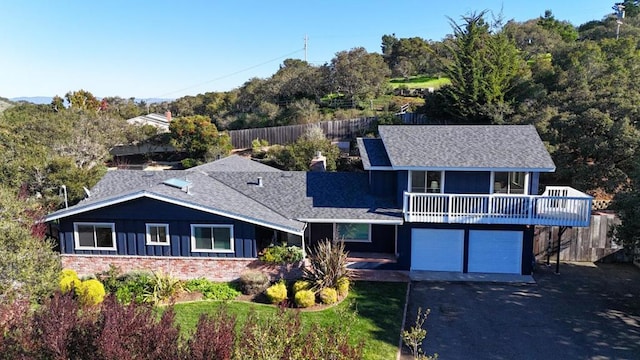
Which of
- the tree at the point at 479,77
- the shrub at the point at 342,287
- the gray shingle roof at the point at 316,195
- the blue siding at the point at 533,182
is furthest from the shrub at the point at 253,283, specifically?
the tree at the point at 479,77

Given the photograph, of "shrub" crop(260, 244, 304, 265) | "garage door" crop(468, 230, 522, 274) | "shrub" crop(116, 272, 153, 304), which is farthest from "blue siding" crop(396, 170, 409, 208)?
"shrub" crop(116, 272, 153, 304)

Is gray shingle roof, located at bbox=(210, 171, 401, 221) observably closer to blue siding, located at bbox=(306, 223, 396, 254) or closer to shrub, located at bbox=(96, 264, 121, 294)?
blue siding, located at bbox=(306, 223, 396, 254)

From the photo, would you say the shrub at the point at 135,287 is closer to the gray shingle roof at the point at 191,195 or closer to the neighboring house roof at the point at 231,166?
the gray shingle roof at the point at 191,195

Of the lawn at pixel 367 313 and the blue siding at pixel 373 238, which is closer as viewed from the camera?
the lawn at pixel 367 313

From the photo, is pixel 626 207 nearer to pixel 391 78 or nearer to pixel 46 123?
pixel 46 123

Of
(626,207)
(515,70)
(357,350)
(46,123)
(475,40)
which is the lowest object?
(357,350)

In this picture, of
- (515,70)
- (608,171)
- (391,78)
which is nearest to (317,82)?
(391,78)

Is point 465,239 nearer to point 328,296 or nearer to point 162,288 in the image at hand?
point 328,296
